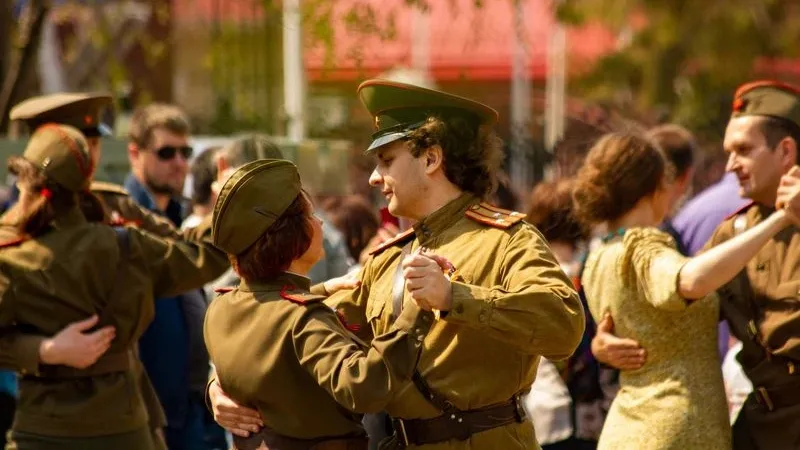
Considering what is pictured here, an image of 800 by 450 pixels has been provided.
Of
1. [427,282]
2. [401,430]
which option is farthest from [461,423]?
[427,282]

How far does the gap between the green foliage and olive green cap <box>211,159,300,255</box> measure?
2075 cm

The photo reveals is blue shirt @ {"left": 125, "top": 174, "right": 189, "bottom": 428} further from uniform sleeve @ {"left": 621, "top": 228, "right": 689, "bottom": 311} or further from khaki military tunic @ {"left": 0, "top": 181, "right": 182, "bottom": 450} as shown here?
uniform sleeve @ {"left": 621, "top": 228, "right": 689, "bottom": 311}

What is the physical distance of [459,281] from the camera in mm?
4344

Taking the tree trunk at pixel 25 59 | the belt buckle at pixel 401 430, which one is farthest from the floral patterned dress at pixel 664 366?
the tree trunk at pixel 25 59

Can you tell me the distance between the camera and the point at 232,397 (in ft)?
14.9

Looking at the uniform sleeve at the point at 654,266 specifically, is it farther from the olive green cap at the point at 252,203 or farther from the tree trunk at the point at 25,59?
the tree trunk at the point at 25,59

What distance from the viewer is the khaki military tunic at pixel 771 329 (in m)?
5.09

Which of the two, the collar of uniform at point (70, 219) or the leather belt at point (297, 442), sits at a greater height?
the collar of uniform at point (70, 219)

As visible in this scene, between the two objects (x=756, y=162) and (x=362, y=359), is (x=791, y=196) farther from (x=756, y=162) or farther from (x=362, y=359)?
(x=362, y=359)

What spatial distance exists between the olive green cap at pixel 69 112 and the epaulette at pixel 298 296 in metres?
2.81

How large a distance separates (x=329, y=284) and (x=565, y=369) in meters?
2.04

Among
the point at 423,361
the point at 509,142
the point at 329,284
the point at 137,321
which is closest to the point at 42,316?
the point at 137,321

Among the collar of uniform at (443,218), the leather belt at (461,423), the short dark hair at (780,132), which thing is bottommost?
the leather belt at (461,423)

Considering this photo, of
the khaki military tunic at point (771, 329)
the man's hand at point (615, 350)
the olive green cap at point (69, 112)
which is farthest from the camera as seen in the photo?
the olive green cap at point (69, 112)
